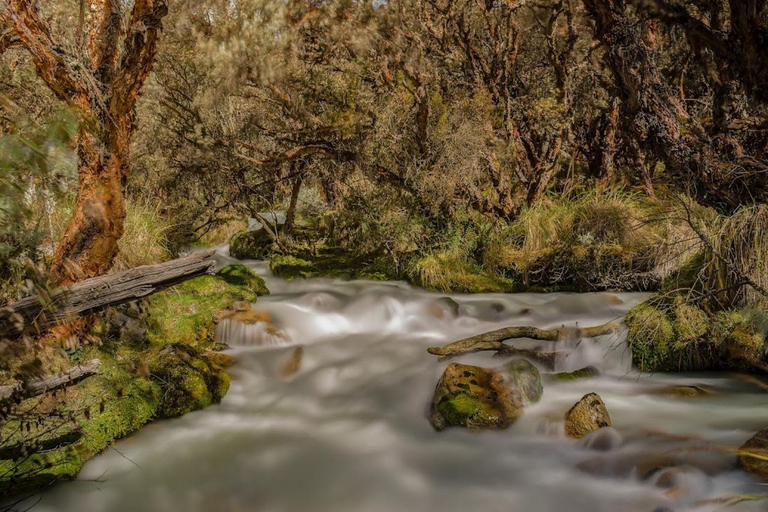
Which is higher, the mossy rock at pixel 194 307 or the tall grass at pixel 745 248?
the tall grass at pixel 745 248

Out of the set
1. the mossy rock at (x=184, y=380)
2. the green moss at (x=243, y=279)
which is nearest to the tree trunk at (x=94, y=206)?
the mossy rock at (x=184, y=380)

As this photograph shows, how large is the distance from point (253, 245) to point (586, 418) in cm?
805

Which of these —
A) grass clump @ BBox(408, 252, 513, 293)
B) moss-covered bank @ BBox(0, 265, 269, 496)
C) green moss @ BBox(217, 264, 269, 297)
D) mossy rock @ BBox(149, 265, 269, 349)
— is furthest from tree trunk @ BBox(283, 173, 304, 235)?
moss-covered bank @ BBox(0, 265, 269, 496)

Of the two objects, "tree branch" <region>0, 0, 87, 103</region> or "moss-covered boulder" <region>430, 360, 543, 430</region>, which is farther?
"moss-covered boulder" <region>430, 360, 543, 430</region>

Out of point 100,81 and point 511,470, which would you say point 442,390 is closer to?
point 511,470

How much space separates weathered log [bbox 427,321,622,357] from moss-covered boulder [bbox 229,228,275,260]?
19.2ft

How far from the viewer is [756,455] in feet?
11.7

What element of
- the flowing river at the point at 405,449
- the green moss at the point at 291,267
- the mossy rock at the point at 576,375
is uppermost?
the green moss at the point at 291,267

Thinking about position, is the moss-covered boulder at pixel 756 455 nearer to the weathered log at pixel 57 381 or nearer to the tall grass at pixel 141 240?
the weathered log at pixel 57 381

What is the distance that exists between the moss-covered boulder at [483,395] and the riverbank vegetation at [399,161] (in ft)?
5.43

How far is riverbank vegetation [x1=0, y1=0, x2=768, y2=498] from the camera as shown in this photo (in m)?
4.90

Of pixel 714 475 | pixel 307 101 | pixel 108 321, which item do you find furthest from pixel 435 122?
pixel 714 475

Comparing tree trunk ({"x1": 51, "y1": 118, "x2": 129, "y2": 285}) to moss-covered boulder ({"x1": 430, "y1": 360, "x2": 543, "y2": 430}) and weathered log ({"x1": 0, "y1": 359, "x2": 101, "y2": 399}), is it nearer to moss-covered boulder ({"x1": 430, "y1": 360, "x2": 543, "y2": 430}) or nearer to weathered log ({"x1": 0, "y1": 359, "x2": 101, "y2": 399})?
weathered log ({"x1": 0, "y1": 359, "x2": 101, "y2": 399})

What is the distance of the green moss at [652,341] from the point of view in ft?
18.3
